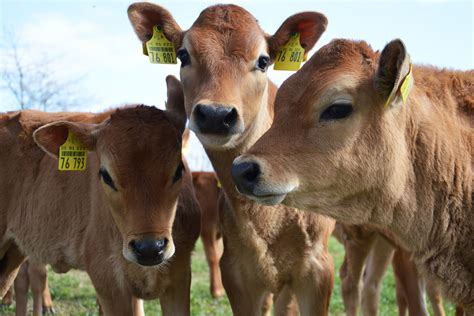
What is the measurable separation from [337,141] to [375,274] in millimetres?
4826

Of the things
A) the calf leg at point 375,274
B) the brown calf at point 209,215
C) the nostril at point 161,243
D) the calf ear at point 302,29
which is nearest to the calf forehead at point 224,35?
the calf ear at point 302,29

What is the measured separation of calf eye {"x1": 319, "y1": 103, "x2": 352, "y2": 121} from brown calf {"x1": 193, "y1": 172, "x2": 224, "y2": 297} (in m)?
9.71

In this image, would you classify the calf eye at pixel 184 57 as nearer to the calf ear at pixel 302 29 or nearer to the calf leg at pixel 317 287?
the calf ear at pixel 302 29

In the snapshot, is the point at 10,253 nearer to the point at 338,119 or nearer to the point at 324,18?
the point at 324,18

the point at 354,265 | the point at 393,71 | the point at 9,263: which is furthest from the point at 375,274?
the point at 393,71

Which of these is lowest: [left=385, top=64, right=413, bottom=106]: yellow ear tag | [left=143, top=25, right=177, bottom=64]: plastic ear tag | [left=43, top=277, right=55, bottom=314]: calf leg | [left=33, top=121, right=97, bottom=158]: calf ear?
[left=43, top=277, right=55, bottom=314]: calf leg

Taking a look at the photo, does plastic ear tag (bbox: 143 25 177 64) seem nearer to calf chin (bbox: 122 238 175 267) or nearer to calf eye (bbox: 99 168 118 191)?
calf eye (bbox: 99 168 118 191)

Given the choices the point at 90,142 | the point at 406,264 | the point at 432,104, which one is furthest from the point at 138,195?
the point at 406,264

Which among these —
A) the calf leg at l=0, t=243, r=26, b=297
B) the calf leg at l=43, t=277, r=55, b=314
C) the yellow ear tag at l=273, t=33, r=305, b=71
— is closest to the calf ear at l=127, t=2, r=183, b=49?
the yellow ear tag at l=273, t=33, r=305, b=71

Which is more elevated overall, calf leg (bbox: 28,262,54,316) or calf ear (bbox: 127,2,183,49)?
calf ear (bbox: 127,2,183,49)

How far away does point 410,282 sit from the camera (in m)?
7.91

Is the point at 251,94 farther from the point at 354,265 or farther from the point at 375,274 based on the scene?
the point at 375,274

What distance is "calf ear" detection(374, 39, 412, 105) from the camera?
13.9ft

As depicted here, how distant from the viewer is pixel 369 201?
4613mm
